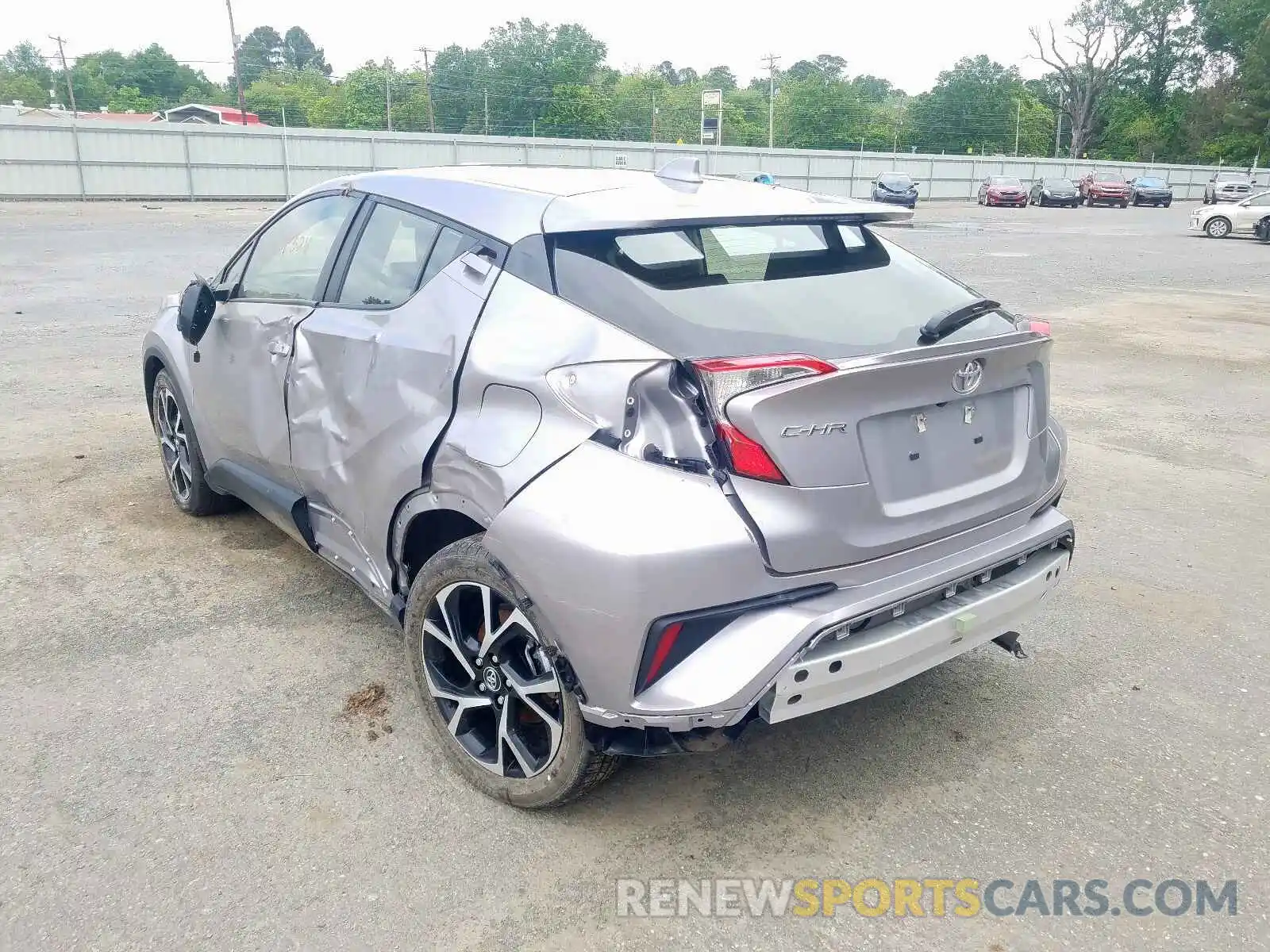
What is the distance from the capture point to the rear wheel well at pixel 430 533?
2916 mm

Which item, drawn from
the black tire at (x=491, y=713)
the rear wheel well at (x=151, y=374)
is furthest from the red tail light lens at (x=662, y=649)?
the rear wheel well at (x=151, y=374)

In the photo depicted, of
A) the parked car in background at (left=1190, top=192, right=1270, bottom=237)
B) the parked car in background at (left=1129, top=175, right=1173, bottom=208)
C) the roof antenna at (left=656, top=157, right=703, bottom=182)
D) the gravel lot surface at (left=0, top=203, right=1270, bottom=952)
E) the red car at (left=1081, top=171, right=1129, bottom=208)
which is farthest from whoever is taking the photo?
the parked car in background at (left=1129, top=175, right=1173, bottom=208)

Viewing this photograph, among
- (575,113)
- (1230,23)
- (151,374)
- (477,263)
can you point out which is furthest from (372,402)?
(1230,23)

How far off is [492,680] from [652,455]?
34.2 inches

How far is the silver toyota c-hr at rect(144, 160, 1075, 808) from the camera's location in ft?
7.88

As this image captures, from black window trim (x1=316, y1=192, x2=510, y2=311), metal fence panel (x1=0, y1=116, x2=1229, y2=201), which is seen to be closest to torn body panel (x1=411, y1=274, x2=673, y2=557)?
black window trim (x1=316, y1=192, x2=510, y2=311)


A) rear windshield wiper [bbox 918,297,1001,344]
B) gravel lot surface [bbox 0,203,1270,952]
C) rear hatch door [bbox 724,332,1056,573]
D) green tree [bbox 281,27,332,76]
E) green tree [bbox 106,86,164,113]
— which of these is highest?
green tree [bbox 281,27,332,76]

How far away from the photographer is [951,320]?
289 cm

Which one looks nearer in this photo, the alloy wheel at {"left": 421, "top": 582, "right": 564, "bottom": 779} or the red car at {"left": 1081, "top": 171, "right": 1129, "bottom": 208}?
the alloy wheel at {"left": 421, "top": 582, "right": 564, "bottom": 779}

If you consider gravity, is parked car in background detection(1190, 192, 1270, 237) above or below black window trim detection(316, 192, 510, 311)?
below

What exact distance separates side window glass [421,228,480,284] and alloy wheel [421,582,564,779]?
99 centimetres

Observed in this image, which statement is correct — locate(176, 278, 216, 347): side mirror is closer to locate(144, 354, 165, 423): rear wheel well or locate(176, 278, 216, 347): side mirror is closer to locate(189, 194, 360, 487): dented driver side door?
locate(189, 194, 360, 487): dented driver side door

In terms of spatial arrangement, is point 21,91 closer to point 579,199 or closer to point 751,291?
point 579,199

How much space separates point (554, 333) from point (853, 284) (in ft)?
3.14
